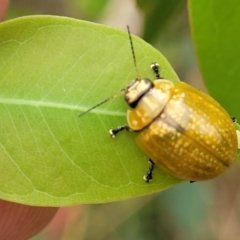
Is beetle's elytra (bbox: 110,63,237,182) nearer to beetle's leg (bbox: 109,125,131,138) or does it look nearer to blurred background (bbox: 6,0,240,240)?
beetle's leg (bbox: 109,125,131,138)

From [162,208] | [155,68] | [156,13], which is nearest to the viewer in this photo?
[155,68]

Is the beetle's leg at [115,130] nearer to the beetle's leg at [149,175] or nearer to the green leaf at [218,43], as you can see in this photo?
the beetle's leg at [149,175]

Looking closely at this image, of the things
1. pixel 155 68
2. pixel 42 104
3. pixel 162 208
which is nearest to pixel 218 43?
pixel 155 68

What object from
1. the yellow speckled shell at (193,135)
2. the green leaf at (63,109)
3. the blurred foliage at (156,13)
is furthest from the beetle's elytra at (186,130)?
the blurred foliage at (156,13)

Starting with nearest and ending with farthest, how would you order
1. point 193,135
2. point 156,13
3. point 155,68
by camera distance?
1. point 155,68
2. point 193,135
3. point 156,13

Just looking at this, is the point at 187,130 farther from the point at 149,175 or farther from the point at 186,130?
the point at 149,175

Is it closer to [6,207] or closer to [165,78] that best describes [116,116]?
[165,78]

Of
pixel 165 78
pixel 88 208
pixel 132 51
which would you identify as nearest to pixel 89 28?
pixel 132 51
